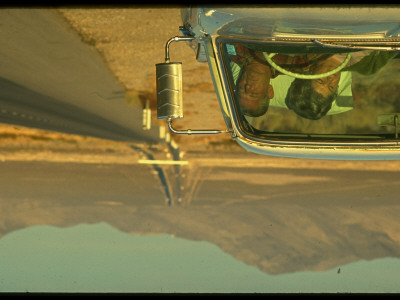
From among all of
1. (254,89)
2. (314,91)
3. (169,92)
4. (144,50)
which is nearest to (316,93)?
(314,91)

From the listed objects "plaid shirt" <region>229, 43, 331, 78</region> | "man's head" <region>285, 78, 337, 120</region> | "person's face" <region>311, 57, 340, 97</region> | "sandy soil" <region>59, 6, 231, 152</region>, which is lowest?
"man's head" <region>285, 78, 337, 120</region>

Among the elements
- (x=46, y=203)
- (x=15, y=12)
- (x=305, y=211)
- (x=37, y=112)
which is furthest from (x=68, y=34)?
(x=305, y=211)

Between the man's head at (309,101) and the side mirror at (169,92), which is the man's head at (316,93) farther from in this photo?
the side mirror at (169,92)

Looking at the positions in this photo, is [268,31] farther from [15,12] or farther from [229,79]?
[15,12]

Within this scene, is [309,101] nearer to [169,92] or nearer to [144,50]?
[169,92]

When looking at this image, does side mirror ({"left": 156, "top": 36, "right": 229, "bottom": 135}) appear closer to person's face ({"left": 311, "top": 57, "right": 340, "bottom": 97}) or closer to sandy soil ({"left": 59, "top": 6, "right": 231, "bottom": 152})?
person's face ({"left": 311, "top": 57, "right": 340, "bottom": 97})

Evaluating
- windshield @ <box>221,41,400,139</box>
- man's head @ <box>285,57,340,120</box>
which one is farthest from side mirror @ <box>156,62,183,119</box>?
man's head @ <box>285,57,340,120</box>

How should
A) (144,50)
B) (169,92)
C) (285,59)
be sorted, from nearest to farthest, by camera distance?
(169,92)
(285,59)
(144,50)
